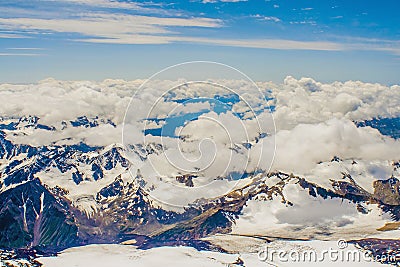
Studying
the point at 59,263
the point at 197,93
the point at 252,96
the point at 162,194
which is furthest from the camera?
the point at 59,263

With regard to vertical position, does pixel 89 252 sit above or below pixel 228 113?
below

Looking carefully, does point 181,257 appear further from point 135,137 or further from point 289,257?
point 135,137

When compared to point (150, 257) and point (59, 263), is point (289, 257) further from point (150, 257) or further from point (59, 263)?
point (59, 263)

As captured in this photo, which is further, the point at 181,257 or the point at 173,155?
the point at 181,257

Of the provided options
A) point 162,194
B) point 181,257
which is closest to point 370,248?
point 181,257

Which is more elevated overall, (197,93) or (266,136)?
(197,93)

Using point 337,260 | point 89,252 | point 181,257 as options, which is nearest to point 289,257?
point 337,260

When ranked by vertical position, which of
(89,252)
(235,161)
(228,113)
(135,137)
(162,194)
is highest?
(228,113)

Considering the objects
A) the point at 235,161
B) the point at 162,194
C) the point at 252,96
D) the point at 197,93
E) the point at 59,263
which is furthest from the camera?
the point at 59,263

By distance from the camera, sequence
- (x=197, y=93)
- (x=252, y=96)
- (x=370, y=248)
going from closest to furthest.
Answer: (x=252, y=96)
(x=197, y=93)
(x=370, y=248)
